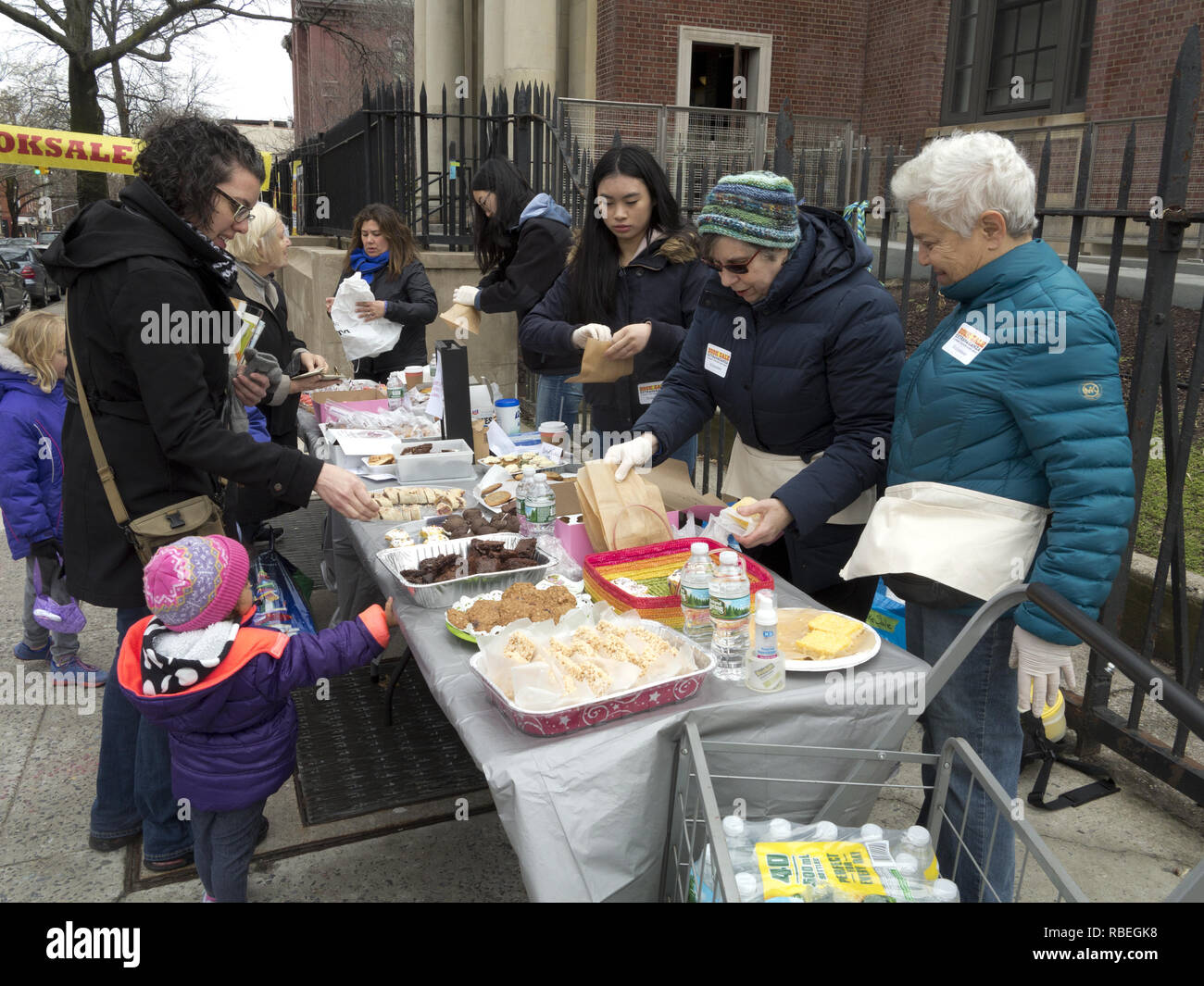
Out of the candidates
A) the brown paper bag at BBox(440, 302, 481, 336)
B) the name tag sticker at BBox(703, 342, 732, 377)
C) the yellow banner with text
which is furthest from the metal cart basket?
the yellow banner with text

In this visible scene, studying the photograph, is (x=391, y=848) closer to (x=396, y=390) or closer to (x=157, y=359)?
(x=157, y=359)

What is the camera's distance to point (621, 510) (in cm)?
275

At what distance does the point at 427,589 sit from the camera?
244 cm

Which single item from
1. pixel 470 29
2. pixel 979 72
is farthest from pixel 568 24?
pixel 979 72

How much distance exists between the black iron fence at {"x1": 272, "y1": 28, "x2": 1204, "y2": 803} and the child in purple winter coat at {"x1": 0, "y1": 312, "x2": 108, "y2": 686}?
10.2 ft

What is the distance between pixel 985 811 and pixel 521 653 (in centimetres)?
109

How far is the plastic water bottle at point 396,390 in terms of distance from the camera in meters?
5.04

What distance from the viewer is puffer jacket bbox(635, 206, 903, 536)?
2.64 metres

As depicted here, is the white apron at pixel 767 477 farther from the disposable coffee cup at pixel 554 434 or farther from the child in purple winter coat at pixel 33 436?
the child in purple winter coat at pixel 33 436

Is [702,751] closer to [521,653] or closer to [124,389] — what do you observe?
[521,653]

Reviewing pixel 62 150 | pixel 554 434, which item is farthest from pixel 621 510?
pixel 62 150

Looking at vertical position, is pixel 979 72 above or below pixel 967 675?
above

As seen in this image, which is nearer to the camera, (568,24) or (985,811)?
(985,811)

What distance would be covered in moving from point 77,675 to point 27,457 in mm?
1099
